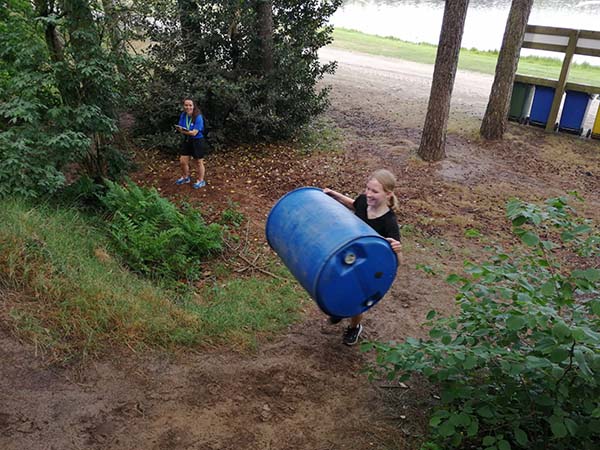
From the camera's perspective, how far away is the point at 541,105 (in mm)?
11617

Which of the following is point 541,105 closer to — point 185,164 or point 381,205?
point 185,164

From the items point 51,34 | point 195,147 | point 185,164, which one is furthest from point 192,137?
point 51,34

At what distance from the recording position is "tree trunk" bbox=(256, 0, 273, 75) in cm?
972

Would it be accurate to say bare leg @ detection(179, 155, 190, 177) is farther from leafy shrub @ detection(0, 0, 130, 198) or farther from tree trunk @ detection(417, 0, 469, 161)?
tree trunk @ detection(417, 0, 469, 161)

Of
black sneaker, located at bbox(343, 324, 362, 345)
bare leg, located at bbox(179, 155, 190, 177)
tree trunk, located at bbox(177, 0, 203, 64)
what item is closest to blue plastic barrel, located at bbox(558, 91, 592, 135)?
tree trunk, located at bbox(177, 0, 203, 64)

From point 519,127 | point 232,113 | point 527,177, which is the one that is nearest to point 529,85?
point 519,127

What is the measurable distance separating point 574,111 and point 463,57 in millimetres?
11723

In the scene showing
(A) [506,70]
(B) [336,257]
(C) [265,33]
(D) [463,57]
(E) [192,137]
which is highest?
(C) [265,33]

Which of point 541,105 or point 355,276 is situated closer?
point 355,276

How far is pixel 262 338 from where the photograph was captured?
4812 mm

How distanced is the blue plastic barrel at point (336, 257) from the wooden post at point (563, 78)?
9364 millimetres

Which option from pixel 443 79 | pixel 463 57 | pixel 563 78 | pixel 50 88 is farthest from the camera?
pixel 463 57

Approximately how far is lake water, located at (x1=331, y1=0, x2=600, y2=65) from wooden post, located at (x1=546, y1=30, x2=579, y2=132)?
16192 mm

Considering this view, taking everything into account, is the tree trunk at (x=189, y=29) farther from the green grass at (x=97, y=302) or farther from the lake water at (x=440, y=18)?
the lake water at (x=440, y=18)
